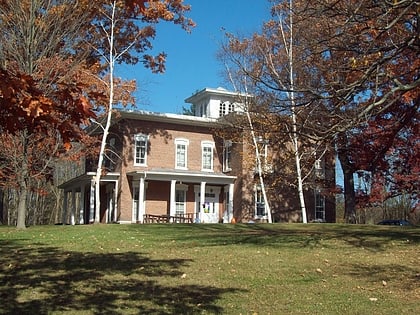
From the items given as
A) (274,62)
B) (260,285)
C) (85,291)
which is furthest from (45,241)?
→ (274,62)

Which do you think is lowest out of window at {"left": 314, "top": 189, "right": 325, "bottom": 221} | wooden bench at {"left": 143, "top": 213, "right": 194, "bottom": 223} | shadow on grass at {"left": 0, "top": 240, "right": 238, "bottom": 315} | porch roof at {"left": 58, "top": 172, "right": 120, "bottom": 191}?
shadow on grass at {"left": 0, "top": 240, "right": 238, "bottom": 315}

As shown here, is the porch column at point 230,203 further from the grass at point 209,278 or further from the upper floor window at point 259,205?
the grass at point 209,278

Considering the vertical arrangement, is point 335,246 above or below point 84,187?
below

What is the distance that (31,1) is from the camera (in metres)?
20.0

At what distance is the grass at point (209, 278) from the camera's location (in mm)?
6695

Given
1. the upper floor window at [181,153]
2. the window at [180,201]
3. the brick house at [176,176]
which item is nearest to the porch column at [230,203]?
the brick house at [176,176]

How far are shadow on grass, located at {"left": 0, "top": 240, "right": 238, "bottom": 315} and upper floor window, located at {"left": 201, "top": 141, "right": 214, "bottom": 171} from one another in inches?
1019

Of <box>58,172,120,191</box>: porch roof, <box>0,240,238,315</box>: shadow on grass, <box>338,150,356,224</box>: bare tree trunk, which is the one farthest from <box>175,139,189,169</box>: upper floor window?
<box>0,240,238,315</box>: shadow on grass

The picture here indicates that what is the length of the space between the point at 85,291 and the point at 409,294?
15.4 feet

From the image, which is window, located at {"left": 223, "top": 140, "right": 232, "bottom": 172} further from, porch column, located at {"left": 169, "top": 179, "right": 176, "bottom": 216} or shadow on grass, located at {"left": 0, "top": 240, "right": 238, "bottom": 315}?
shadow on grass, located at {"left": 0, "top": 240, "right": 238, "bottom": 315}

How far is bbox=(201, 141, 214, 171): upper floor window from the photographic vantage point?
3622 centimetres

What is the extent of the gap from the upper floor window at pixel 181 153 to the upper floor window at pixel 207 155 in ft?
4.47

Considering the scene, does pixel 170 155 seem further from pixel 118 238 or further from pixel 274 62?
pixel 118 238

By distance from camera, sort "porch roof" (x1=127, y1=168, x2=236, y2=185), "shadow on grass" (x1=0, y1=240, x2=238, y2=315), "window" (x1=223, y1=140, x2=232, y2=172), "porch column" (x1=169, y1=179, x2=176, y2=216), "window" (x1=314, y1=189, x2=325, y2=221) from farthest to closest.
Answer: "window" (x1=314, y1=189, x2=325, y2=221) → "window" (x1=223, y1=140, x2=232, y2=172) → "porch column" (x1=169, y1=179, x2=176, y2=216) → "porch roof" (x1=127, y1=168, x2=236, y2=185) → "shadow on grass" (x1=0, y1=240, x2=238, y2=315)
